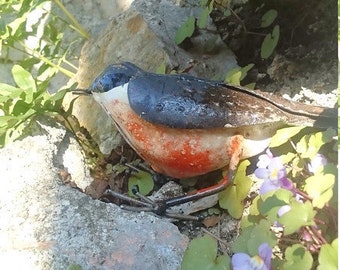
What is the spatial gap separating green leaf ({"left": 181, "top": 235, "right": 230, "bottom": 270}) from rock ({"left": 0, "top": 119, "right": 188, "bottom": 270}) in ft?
0.35

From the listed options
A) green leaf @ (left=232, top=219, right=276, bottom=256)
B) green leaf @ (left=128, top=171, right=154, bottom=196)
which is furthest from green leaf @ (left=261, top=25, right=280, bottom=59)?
green leaf @ (left=232, top=219, right=276, bottom=256)

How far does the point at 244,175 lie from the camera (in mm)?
1659

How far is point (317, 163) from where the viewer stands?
1.39 metres

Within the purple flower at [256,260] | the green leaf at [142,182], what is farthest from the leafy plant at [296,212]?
the green leaf at [142,182]

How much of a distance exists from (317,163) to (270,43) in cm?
73

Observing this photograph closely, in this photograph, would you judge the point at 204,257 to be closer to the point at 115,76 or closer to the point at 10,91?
the point at 115,76

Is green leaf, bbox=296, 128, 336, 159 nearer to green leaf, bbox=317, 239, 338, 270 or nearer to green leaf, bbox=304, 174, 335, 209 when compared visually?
green leaf, bbox=304, 174, 335, 209

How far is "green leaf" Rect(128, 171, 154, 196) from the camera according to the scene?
6.12 feet

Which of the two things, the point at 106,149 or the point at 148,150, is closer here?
the point at 148,150

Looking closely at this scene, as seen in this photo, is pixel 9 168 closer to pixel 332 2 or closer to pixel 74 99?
pixel 74 99

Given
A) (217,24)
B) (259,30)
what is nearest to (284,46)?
(259,30)

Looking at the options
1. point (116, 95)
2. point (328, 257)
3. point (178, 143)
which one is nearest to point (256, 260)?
point (328, 257)

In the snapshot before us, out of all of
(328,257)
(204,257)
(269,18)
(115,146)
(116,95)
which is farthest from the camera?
(269,18)

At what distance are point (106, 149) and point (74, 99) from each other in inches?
6.9
